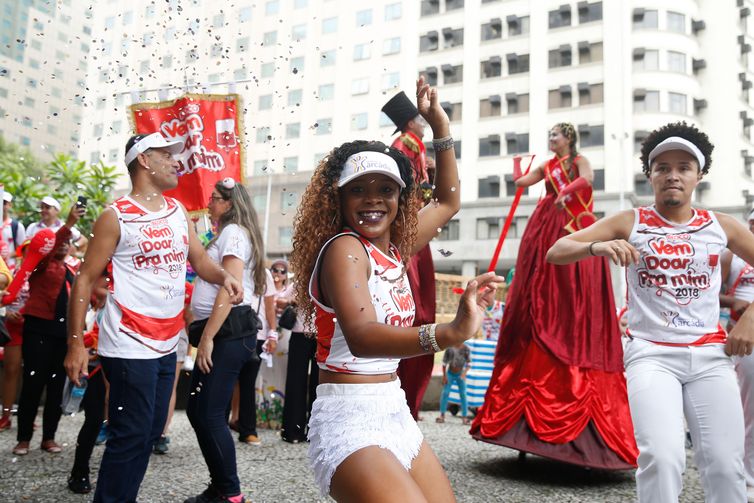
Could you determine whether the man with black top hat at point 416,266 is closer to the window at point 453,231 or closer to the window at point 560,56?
the window at point 453,231

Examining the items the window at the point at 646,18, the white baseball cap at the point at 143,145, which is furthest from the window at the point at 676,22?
the white baseball cap at the point at 143,145

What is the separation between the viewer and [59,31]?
4.04 m

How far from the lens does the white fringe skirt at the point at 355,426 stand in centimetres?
216

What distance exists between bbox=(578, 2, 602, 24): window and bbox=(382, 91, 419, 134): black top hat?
33.0 meters

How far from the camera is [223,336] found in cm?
409

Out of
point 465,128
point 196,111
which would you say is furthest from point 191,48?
point 465,128

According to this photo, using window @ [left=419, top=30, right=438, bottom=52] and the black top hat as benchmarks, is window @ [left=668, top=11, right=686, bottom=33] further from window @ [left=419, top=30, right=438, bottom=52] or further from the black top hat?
the black top hat

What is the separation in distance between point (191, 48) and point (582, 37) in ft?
107

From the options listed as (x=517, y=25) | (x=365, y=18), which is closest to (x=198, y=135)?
(x=365, y=18)

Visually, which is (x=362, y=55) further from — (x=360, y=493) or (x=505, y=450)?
(x=360, y=493)

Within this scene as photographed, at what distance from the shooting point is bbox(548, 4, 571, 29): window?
112 ft

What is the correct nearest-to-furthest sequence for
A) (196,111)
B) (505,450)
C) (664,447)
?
(664,447)
(196,111)
(505,450)

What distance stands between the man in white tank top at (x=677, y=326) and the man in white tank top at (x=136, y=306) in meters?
1.96

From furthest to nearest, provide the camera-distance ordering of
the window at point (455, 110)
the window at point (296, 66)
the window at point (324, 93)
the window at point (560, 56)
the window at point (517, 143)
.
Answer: the window at point (455, 110) < the window at point (517, 143) < the window at point (560, 56) < the window at point (324, 93) < the window at point (296, 66)
